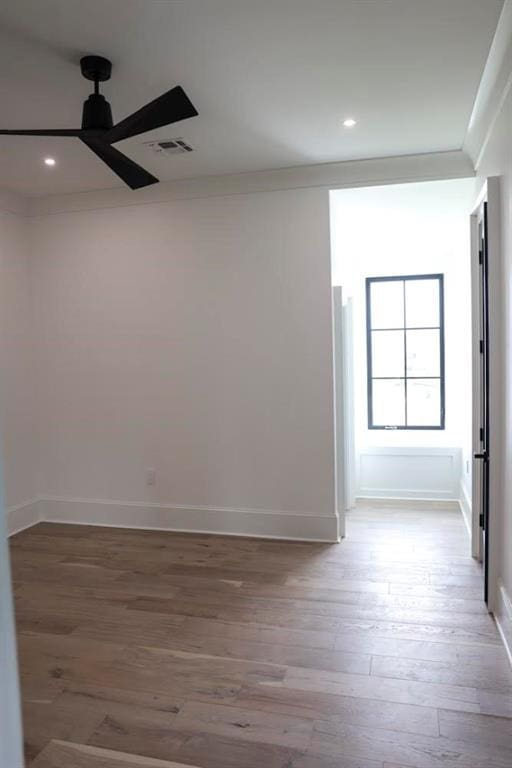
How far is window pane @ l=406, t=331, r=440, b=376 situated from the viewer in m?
5.90

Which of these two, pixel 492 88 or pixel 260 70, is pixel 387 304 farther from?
pixel 260 70

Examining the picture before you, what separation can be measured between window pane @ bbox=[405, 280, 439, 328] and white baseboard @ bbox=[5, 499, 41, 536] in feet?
14.5

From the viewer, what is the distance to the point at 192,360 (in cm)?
413

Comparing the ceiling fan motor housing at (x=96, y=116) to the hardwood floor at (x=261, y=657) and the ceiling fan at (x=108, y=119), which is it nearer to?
the ceiling fan at (x=108, y=119)

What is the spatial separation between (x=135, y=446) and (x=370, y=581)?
2179mm

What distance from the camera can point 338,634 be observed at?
2633 millimetres

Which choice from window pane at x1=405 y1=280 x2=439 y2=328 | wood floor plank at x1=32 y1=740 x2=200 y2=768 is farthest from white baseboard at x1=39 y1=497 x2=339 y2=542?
window pane at x1=405 y1=280 x2=439 y2=328

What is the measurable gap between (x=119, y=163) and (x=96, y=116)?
23 cm

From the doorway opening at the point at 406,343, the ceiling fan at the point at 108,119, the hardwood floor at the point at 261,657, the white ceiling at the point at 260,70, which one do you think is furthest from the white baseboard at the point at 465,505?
the ceiling fan at the point at 108,119

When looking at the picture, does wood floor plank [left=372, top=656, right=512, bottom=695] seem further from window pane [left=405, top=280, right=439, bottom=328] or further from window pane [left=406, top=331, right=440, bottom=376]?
window pane [left=405, top=280, right=439, bottom=328]

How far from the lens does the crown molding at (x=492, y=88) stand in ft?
7.11

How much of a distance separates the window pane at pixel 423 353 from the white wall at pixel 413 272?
25cm

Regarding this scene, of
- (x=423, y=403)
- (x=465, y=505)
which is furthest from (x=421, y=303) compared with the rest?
(x=465, y=505)

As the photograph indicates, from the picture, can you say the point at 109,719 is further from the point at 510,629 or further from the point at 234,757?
the point at 510,629
